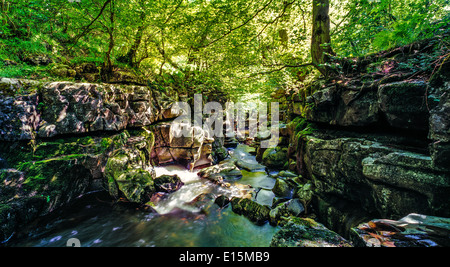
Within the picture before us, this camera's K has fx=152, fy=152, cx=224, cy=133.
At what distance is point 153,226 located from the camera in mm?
5176

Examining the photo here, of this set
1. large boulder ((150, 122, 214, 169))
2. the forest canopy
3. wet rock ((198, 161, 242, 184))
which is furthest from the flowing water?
the forest canopy

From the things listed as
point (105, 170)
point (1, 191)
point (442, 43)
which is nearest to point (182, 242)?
point (105, 170)

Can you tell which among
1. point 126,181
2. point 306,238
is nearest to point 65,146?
point 126,181

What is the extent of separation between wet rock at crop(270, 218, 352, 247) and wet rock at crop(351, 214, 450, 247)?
13.6 inches

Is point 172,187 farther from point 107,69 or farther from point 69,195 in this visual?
point 107,69

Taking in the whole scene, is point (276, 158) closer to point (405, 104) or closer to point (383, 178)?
point (383, 178)

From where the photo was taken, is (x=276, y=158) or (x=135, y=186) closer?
(x=135, y=186)

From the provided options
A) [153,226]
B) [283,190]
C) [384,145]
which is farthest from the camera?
[283,190]

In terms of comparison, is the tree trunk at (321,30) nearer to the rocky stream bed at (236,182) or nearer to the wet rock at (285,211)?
the rocky stream bed at (236,182)

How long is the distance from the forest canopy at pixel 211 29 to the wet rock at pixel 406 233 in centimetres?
392

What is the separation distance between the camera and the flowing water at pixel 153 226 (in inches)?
179

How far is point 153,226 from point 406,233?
6072mm

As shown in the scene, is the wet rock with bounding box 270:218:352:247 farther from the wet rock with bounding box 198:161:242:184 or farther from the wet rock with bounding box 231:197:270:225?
the wet rock with bounding box 198:161:242:184

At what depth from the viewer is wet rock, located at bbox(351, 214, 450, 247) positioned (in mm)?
1833
